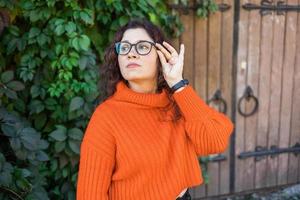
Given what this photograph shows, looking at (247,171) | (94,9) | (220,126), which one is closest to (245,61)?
(247,171)

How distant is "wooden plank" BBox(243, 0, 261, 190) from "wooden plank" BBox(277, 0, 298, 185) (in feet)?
0.88

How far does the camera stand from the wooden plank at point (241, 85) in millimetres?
3318

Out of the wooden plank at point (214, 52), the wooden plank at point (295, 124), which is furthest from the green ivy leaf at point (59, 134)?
the wooden plank at point (295, 124)

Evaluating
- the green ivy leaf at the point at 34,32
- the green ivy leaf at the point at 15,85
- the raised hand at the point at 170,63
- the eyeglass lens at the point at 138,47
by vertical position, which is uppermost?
the green ivy leaf at the point at 34,32

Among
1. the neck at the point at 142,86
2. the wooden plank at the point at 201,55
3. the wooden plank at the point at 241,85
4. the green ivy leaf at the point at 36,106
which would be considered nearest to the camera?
the neck at the point at 142,86

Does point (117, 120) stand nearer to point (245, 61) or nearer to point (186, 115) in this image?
point (186, 115)

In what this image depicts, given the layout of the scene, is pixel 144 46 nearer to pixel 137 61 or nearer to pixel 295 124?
pixel 137 61

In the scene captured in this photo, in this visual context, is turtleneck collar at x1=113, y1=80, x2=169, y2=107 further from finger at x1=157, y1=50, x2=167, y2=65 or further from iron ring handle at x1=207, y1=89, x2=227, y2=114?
iron ring handle at x1=207, y1=89, x2=227, y2=114

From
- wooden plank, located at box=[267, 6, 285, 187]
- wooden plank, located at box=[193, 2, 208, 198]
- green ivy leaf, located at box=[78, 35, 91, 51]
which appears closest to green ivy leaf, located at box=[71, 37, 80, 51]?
green ivy leaf, located at box=[78, 35, 91, 51]

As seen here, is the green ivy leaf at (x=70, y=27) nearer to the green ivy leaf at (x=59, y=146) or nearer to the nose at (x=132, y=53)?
the green ivy leaf at (x=59, y=146)

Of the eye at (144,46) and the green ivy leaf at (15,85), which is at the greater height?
the eye at (144,46)

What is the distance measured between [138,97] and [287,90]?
2338 millimetres

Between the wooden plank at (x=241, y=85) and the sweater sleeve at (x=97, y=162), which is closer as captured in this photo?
the sweater sleeve at (x=97, y=162)

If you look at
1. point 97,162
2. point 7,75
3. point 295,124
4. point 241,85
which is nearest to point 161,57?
point 97,162
